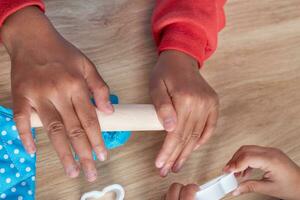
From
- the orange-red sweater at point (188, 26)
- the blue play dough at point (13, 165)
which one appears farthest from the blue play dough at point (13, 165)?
the orange-red sweater at point (188, 26)

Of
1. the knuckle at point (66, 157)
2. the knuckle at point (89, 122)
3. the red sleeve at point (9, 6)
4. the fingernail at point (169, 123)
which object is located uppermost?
the red sleeve at point (9, 6)

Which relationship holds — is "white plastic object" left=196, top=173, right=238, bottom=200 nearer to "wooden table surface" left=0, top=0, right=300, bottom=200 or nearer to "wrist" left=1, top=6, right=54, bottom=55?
"wooden table surface" left=0, top=0, right=300, bottom=200

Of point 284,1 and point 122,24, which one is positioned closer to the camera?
point 122,24

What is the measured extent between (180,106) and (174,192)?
0.10 metres

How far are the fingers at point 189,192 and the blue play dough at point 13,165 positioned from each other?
0.17 m

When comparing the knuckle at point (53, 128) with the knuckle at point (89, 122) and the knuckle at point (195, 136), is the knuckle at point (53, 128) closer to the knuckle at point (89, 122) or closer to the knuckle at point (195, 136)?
the knuckle at point (89, 122)

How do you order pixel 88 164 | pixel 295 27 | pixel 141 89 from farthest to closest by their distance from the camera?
pixel 295 27 → pixel 141 89 → pixel 88 164

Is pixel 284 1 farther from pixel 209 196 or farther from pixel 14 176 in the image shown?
pixel 14 176

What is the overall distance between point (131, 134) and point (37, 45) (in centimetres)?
16

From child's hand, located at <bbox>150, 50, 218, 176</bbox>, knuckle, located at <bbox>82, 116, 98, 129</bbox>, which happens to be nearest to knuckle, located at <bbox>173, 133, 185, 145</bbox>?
child's hand, located at <bbox>150, 50, 218, 176</bbox>

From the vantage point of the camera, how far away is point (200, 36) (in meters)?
0.67

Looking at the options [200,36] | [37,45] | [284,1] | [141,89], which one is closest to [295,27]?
[284,1]

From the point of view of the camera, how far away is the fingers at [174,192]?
0.57 m

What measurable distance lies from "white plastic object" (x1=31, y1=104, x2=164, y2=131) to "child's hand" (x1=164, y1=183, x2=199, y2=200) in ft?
0.25
